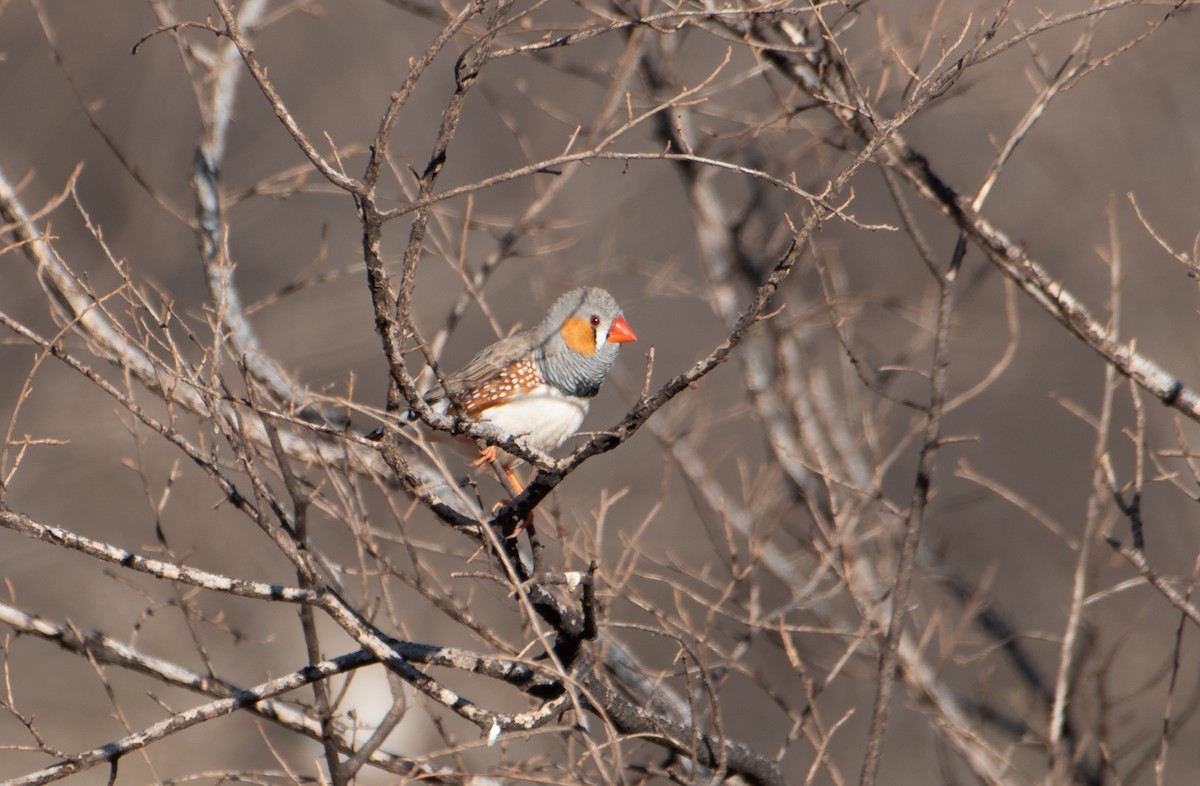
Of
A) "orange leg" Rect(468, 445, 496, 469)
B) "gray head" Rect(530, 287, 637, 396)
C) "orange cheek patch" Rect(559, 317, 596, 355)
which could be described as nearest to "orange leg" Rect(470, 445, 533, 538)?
"orange leg" Rect(468, 445, 496, 469)

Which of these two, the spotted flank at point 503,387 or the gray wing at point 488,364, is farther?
the gray wing at point 488,364

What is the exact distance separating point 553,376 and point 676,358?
782 cm

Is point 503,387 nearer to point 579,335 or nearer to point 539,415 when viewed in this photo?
point 539,415

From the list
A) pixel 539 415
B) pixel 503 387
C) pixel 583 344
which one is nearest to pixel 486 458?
pixel 539 415

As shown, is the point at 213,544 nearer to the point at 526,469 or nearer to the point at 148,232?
the point at 148,232

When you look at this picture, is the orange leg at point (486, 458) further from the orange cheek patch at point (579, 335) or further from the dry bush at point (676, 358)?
the orange cheek patch at point (579, 335)

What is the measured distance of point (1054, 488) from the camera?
1254 cm

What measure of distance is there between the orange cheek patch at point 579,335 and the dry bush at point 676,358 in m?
0.69

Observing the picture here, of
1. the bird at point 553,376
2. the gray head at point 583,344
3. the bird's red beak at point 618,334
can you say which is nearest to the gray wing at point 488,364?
the bird at point 553,376

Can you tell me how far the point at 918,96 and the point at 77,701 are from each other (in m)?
9.82

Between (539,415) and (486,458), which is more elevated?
(539,415)

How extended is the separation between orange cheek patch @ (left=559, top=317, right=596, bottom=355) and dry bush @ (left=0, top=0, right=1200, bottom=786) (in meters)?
0.69

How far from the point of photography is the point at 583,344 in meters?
4.48

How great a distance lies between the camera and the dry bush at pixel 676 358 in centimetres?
497
